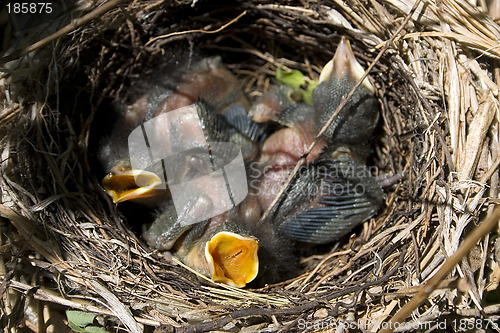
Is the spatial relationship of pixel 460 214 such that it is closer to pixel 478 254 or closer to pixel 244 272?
pixel 478 254

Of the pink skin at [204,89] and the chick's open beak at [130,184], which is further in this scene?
the pink skin at [204,89]

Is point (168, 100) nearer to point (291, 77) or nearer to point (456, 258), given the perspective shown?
point (291, 77)

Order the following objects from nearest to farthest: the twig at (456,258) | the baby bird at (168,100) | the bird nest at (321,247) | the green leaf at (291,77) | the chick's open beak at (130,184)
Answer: the twig at (456,258), the bird nest at (321,247), the chick's open beak at (130,184), the baby bird at (168,100), the green leaf at (291,77)

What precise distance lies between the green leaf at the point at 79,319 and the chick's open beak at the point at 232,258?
340 millimetres

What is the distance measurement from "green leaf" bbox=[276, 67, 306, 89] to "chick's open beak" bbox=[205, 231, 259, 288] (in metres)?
0.80

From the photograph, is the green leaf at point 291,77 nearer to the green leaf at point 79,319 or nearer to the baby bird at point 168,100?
the baby bird at point 168,100

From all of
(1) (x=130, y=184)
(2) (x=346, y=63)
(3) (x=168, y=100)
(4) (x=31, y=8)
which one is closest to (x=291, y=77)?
(2) (x=346, y=63)

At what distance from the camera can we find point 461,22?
1.18m

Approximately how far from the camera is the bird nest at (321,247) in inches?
43.8

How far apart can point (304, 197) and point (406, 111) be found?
437 millimetres

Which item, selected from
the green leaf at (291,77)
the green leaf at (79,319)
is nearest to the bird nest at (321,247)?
the green leaf at (79,319)

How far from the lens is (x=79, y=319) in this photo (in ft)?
3.79

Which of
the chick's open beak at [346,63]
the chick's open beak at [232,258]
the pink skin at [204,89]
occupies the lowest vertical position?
the chick's open beak at [232,258]

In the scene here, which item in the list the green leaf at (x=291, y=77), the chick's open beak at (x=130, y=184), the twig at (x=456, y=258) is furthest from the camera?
the green leaf at (x=291, y=77)
